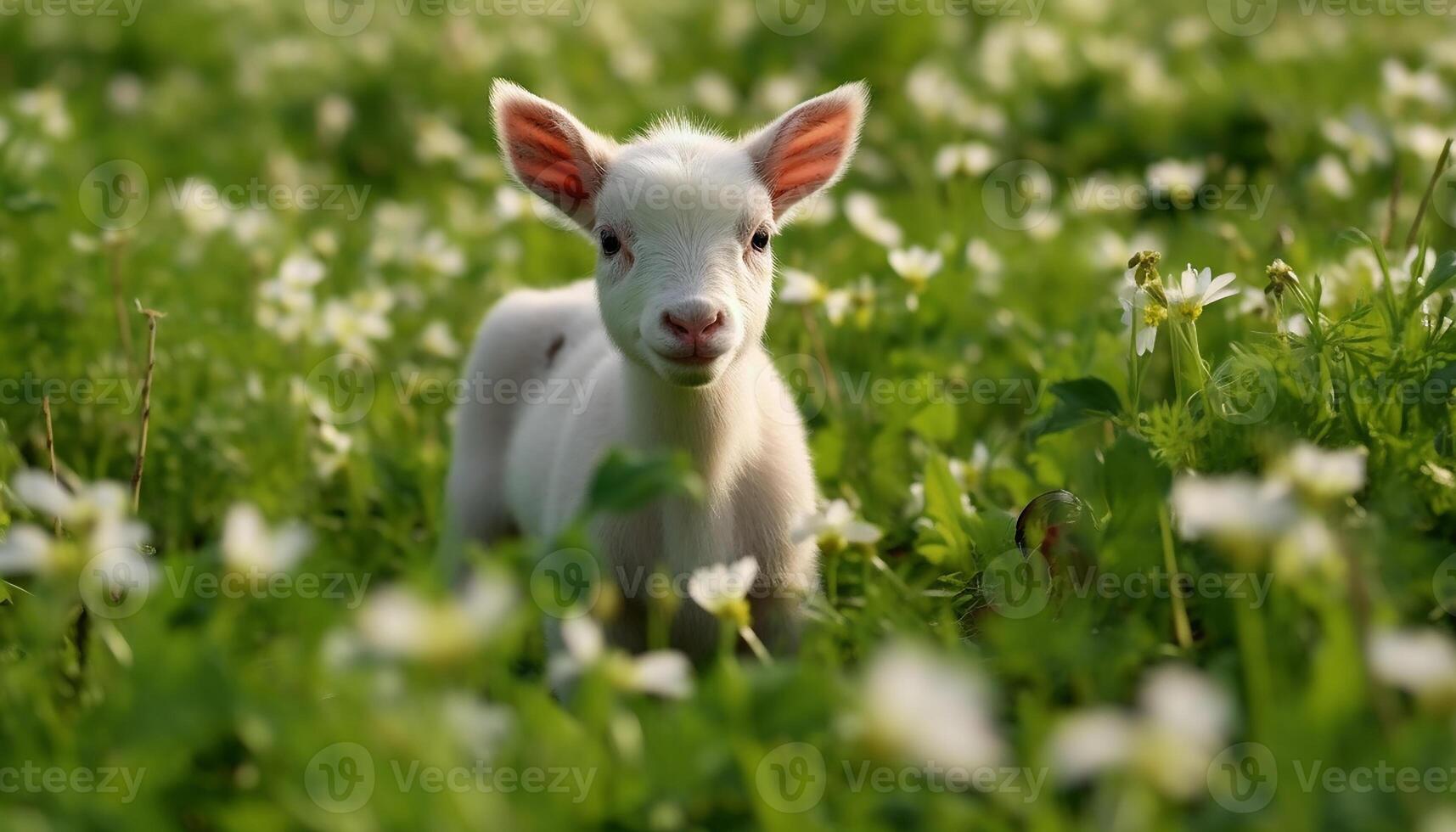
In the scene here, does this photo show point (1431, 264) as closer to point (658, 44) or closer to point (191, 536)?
point (191, 536)

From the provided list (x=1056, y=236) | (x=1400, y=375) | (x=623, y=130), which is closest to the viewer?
(x=1400, y=375)

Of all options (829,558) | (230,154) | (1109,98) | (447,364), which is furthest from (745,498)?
(230,154)

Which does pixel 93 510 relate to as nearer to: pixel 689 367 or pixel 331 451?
pixel 689 367

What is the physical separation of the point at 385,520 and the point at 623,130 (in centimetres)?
397

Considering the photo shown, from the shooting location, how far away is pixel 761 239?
4.01 m

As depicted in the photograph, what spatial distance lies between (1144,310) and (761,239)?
1.12m

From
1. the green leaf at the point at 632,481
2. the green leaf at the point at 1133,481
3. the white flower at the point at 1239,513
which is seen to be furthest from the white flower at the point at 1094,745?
the green leaf at the point at 1133,481

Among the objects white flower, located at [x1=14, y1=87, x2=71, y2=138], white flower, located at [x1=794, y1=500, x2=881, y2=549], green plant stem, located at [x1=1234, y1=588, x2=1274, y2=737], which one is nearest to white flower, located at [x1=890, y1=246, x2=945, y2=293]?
white flower, located at [x1=794, y1=500, x2=881, y2=549]

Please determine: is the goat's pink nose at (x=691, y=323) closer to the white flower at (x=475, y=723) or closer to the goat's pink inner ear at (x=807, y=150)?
the goat's pink inner ear at (x=807, y=150)

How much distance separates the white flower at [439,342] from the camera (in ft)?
18.6

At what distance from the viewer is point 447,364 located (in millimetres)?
6094

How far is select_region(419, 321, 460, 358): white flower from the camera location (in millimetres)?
5668

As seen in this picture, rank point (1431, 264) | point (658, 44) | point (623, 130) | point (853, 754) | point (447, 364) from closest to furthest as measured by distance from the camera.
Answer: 1. point (853, 754)
2. point (1431, 264)
3. point (447, 364)
4. point (623, 130)
5. point (658, 44)

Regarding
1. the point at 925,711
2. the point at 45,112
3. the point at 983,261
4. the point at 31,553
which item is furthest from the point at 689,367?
the point at 45,112
